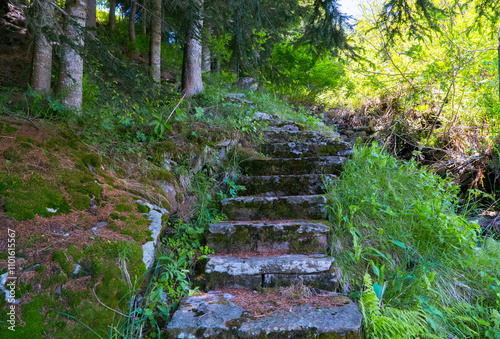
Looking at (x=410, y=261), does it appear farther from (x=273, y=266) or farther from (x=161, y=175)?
(x=161, y=175)

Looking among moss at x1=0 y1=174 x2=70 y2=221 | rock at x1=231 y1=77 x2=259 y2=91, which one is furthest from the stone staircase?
rock at x1=231 y1=77 x2=259 y2=91

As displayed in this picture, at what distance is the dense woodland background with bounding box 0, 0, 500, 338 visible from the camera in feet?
6.10

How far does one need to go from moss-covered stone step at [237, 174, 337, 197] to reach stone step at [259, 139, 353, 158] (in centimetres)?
86

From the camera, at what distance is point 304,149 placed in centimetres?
433

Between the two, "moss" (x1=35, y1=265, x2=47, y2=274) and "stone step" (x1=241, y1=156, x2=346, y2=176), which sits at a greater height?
"stone step" (x1=241, y1=156, x2=346, y2=176)

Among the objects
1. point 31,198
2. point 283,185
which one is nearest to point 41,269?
point 31,198

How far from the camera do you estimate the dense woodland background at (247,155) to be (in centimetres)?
186

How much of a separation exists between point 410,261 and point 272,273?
4.31ft

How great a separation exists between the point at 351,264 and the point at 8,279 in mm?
2443

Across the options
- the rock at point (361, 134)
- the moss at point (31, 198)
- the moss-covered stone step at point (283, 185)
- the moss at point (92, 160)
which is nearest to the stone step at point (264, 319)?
the moss at point (31, 198)

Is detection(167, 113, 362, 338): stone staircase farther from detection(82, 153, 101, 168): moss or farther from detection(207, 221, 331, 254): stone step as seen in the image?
detection(82, 153, 101, 168): moss

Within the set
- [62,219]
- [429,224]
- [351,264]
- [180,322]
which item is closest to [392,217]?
[429,224]

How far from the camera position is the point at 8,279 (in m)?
1.56

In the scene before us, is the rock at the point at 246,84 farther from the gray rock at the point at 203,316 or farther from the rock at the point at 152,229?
the gray rock at the point at 203,316
